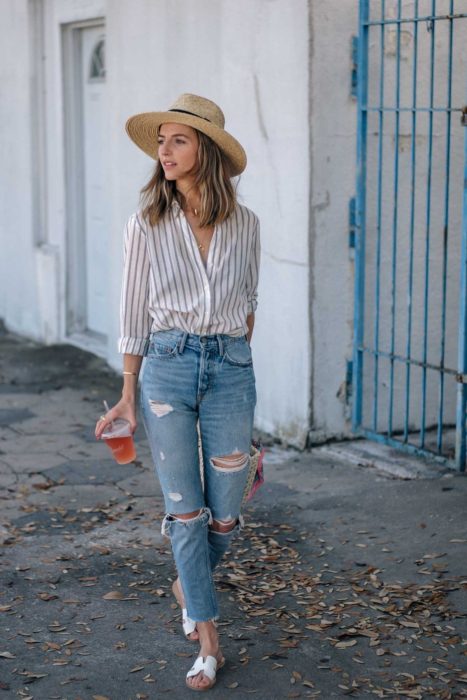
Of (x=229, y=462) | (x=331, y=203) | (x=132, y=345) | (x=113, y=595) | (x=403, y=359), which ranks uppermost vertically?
(x=331, y=203)

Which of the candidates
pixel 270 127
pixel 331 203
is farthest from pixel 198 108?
pixel 270 127

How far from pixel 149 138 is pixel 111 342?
522cm

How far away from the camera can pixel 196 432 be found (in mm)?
4086

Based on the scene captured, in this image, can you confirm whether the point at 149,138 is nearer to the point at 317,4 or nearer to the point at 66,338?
the point at 317,4

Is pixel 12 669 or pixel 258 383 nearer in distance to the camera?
pixel 12 669

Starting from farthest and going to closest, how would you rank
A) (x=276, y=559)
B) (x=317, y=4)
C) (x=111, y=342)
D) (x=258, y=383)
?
(x=111, y=342) < (x=258, y=383) < (x=317, y=4) < (x=276, y=559)

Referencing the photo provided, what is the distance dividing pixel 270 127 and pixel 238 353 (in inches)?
125

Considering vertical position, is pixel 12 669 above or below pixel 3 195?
below

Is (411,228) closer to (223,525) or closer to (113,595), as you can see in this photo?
(113,595)

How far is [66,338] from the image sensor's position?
414 inches

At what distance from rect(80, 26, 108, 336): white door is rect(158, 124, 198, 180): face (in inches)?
223

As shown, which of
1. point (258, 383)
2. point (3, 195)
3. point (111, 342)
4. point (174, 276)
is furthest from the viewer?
point (3, 195)

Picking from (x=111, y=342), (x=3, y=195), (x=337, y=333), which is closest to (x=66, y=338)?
(x=111, y=342)

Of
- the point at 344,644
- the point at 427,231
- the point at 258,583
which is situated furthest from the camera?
the point at 427,231
